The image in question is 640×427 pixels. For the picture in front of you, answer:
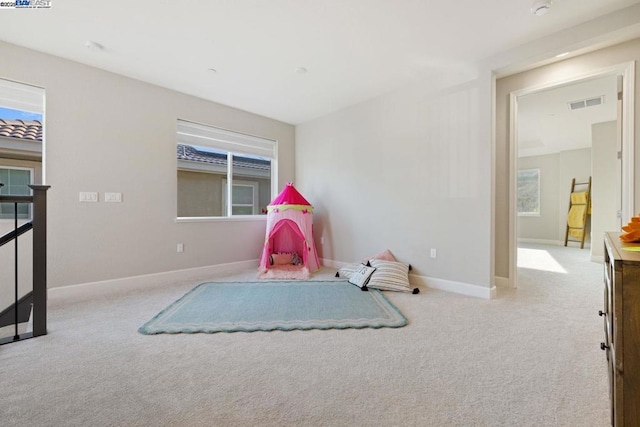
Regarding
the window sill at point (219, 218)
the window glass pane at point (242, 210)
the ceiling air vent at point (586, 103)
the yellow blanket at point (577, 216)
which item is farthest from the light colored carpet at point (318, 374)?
the yellow blanket at point (577, 216)

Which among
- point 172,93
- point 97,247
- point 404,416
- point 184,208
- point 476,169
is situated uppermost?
point 172,93

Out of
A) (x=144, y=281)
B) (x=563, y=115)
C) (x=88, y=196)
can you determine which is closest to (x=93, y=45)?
(x=88, y=196)

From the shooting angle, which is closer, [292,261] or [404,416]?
[404,416]

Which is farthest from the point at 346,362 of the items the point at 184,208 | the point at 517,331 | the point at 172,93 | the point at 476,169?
the point at 172,93

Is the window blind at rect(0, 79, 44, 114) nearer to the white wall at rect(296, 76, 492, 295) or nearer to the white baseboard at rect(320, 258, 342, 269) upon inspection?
the white wall at rect(296, 76, 492, 295)

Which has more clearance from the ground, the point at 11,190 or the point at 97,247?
the point at 11,190

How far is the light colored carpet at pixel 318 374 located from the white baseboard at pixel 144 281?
0.67 metres

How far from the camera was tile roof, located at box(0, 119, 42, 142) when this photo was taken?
287 cm

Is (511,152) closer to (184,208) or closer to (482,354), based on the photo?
(482,354)

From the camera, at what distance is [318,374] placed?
1618 mm

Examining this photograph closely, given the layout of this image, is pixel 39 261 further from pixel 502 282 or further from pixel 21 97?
pixel 502 282

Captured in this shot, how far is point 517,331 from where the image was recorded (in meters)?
2.19

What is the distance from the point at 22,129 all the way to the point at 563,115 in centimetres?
766

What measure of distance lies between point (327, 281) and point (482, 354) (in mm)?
2090
